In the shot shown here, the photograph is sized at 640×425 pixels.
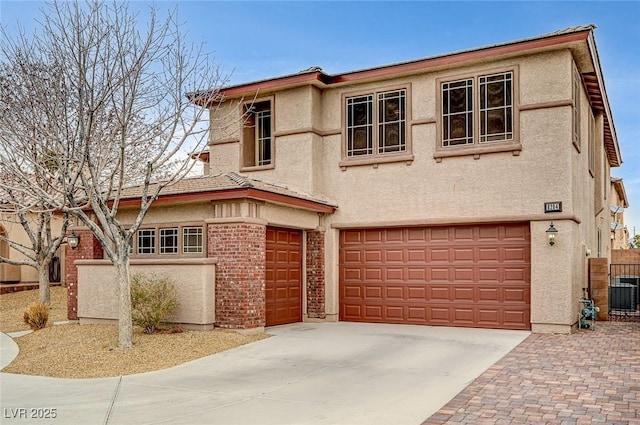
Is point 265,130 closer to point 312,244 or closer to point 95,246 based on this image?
point 312,244

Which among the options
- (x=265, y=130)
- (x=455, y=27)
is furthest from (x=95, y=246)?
(x=455, y=27)

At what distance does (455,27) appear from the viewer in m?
17.0

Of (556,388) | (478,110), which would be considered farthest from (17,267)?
(556,388)

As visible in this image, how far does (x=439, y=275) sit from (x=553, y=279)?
244 centimetres

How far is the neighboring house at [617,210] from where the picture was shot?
26.5 m

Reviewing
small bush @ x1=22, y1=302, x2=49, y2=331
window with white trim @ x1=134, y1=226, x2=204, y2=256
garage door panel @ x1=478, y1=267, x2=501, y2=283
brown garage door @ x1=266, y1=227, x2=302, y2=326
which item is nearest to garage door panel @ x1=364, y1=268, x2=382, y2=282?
brown garage door @ x1=266, y1=227, x2=302, y2=326

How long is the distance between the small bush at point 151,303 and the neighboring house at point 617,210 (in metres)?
20.2

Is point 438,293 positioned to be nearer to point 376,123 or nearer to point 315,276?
point 315,276

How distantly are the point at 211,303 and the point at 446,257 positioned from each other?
5337mm

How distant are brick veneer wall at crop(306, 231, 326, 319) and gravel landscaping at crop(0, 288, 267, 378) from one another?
3000mm

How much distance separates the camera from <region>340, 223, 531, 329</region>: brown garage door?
12.9 m

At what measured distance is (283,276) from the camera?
13.9 metres

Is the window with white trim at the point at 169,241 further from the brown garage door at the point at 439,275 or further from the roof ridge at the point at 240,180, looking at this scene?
the brown garage door at the point at 439,275

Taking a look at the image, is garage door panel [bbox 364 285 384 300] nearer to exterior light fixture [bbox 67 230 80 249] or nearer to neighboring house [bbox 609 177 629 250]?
exterior light fixture [bbox 67 230 80 249]
